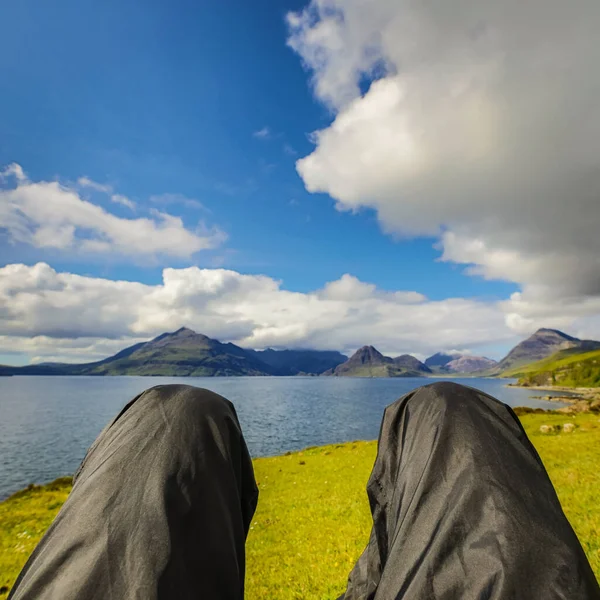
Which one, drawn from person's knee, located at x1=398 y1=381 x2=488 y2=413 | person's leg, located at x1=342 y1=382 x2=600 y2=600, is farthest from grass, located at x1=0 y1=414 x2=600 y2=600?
person's knee, located at x1=398 y1=381 x2=488 y2=413

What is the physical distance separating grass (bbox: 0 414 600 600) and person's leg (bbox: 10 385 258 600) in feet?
19.6

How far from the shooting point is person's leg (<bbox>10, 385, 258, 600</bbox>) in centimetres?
291

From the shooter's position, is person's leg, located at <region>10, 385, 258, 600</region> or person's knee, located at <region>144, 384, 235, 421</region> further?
person's knee, located at <region>144, 384, 235, 421</region>

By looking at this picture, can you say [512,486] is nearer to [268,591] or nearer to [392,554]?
[392,554]

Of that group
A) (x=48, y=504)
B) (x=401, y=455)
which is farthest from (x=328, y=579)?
(x=48, y=504)

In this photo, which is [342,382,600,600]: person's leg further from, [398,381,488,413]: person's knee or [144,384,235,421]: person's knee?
[144,384,235,421]: person's knee

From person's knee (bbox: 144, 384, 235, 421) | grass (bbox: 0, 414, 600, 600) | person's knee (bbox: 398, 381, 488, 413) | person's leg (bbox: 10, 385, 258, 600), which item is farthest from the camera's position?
grass (bbox: 0, 414, 600, 600)

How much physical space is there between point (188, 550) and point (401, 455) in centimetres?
245

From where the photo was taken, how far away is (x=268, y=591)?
28.3 ft

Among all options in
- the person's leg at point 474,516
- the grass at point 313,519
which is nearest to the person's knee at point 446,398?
the person's leg at point 474,516

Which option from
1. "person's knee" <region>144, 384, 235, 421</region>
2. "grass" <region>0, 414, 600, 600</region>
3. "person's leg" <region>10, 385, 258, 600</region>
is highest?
"person's knee" <region>144, 384, 235, 421</region>

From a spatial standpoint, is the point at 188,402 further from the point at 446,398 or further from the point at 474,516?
the point at 474,516

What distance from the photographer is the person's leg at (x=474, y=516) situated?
299 centimetres

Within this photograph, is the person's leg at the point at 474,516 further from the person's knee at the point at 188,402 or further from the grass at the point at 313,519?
the grass at the point at 313,519
